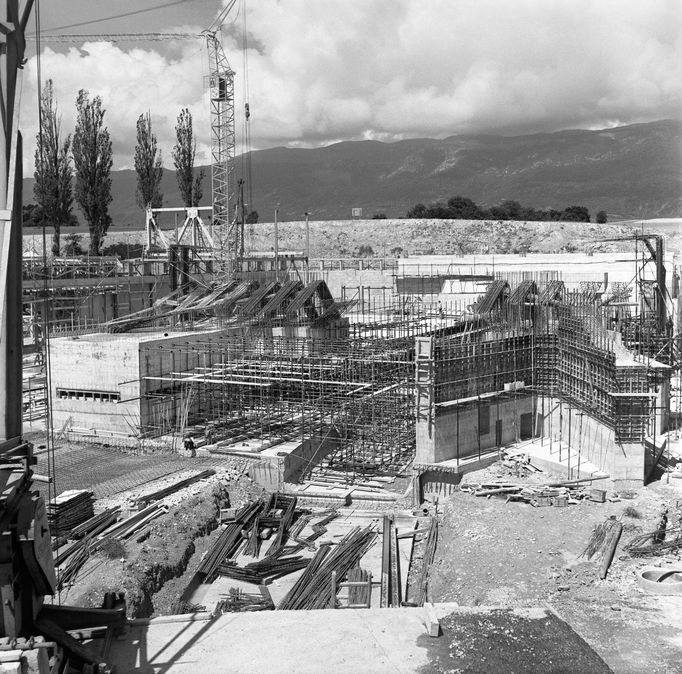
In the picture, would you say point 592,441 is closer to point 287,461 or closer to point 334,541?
point 334,541

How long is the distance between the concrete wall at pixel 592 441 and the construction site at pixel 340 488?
0.19ft

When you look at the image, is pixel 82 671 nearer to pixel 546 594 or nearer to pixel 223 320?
pixel 546 594

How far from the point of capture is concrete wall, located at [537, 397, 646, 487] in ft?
52.7

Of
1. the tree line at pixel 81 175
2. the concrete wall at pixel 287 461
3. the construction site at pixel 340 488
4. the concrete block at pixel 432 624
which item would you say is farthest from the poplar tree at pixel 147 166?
the concrete block at pixel 432 624

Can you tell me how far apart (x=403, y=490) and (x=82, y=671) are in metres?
11.9

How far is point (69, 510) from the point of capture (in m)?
14.6

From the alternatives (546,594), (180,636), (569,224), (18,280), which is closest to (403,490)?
(546,594)

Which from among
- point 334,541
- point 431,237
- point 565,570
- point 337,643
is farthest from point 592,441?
point 431,237

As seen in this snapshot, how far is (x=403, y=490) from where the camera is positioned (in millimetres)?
17672

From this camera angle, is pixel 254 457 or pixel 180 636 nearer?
pixel 180 636

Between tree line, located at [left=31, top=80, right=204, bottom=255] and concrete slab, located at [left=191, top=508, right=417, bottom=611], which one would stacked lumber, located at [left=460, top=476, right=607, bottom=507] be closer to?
concrete slab, located at [left=191, top=508, right=417, bottom=611]

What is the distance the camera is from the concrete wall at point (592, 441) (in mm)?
16078

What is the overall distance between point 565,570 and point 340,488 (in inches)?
259

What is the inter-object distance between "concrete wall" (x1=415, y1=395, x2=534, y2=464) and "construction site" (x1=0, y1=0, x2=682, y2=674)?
0.06 m
